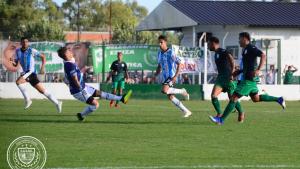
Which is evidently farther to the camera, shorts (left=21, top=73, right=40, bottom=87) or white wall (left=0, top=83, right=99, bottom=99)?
white wall (left=0, top=83, right=99, bottom=99)

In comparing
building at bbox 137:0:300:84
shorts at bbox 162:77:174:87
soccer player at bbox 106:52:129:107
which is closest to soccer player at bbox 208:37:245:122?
shorts at bbox 162:77:174:87

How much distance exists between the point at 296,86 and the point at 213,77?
12.8ft

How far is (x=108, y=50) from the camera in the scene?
34.0 metres

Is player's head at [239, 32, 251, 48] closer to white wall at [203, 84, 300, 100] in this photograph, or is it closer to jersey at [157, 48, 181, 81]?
jersey at [157, 48, 181, 81]

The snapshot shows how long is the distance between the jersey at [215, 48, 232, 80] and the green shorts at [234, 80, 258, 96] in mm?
890

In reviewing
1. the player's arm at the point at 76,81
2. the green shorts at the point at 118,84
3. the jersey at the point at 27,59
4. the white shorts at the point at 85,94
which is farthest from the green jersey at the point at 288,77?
the player's arm at the point at 76,81

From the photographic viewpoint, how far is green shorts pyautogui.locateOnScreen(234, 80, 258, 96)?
17.5 meters

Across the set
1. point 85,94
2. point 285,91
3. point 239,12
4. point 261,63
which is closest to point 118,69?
point 285,91

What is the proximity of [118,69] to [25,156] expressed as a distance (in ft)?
60.2

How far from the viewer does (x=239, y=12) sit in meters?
48.1

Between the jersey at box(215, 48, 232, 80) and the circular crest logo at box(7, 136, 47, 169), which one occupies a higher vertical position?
the jersey at box(215, 48, 232, 80)

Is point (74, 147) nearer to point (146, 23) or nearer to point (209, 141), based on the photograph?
point (209, 141)

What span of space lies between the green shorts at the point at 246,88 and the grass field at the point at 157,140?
2.38 feet

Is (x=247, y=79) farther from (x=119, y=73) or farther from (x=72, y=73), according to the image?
(x=119, y=73)
